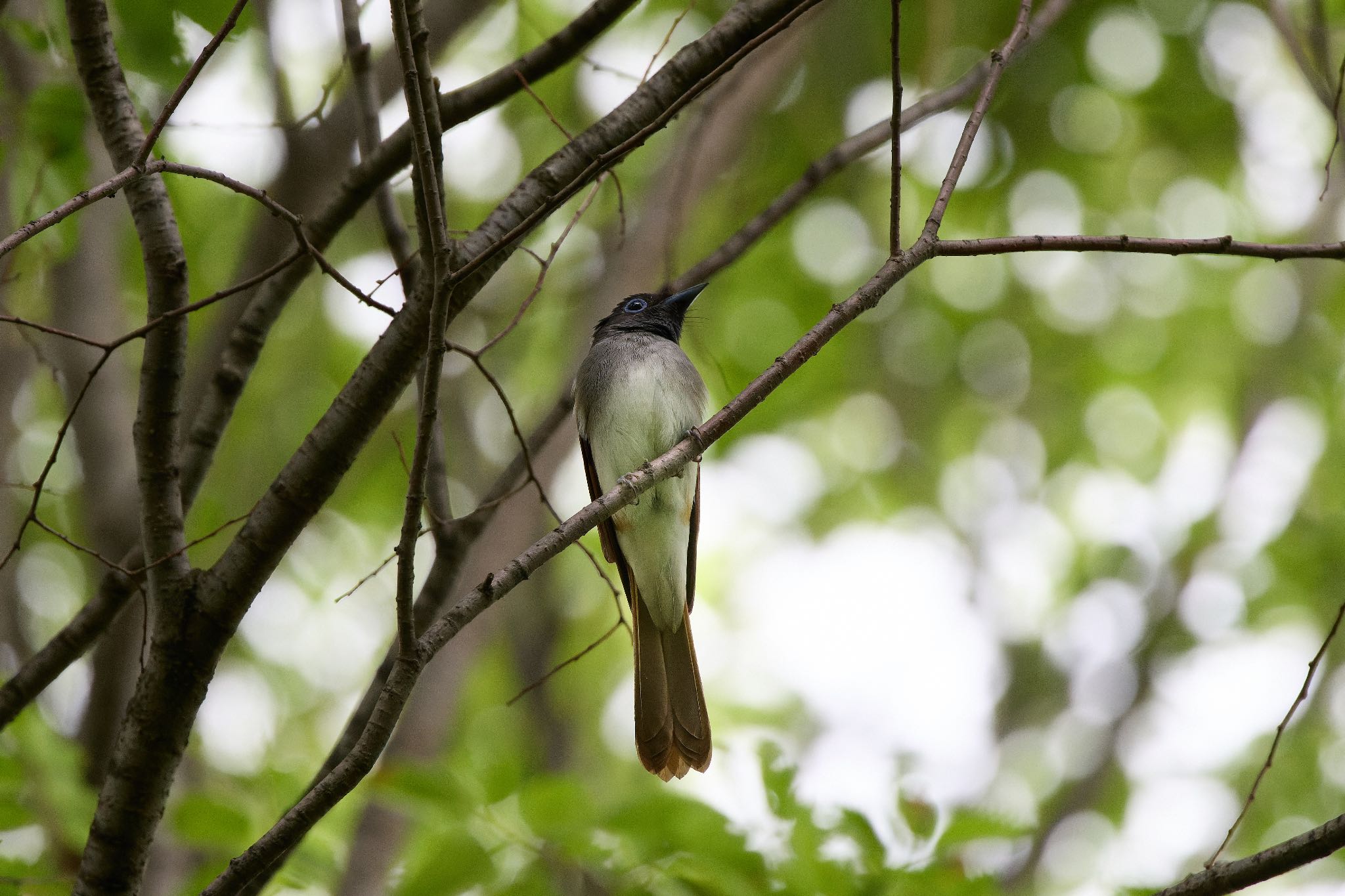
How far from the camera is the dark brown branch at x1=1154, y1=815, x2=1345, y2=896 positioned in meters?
2.11

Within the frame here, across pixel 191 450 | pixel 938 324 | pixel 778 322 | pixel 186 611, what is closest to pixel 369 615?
pixel 778 322

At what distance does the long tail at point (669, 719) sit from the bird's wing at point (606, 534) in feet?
1.87

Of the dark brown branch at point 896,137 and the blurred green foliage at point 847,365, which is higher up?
the blurred green foliage at point 847,365

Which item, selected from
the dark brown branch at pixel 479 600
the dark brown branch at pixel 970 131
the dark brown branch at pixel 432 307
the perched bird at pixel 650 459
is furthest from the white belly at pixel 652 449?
the dark brown branch at pixel 432 307

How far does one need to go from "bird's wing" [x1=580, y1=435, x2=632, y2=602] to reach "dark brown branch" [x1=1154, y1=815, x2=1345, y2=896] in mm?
3007

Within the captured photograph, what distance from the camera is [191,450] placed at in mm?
3361

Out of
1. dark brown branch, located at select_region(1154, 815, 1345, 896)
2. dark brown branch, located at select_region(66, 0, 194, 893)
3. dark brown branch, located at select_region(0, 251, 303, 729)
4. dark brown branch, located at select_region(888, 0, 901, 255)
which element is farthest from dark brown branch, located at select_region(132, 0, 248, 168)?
dark brown branch, located at select_region(1154, 815, 1345, 896)

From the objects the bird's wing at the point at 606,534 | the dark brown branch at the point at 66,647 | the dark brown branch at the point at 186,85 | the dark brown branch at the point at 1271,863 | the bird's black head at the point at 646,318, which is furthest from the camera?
the bird's black head at the point at 646,318

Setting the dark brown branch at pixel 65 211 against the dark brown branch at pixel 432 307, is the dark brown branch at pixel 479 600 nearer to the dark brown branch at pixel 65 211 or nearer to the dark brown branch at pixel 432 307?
the dark brown branch at pixel 432 307

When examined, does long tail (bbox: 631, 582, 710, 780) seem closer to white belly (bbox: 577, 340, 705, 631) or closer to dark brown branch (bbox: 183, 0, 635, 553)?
white belly (bbox: 577, 340, 705, 631)

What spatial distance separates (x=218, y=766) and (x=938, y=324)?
5.43 m

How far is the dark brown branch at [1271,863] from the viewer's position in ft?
6.91

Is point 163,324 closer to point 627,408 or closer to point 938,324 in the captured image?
point 627,408

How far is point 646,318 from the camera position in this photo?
5383mm
